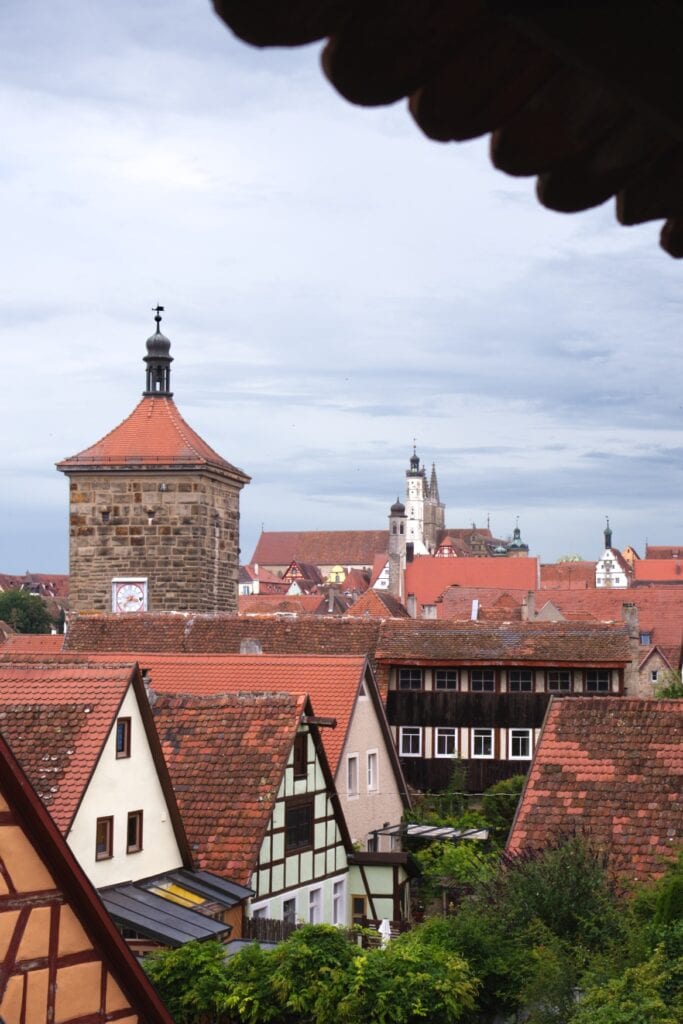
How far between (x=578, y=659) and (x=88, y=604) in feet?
38.1

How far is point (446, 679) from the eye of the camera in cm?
3322

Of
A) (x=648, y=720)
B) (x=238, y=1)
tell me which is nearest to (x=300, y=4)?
(x=238, y=1)

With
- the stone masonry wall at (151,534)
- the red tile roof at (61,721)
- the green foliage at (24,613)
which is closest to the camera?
the red tile roof at (61,721)

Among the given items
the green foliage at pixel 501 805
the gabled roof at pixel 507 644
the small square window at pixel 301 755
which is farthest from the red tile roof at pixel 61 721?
the gabled roof at pixel 507 644

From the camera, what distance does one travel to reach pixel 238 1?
4.86 ft

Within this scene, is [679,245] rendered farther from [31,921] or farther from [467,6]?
[31,921]

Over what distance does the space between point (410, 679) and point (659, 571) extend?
10647 centimetres

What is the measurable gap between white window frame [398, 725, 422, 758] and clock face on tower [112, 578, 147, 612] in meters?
6.78

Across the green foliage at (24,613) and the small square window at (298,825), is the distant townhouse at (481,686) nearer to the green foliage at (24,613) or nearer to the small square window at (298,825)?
the small square window at (298,825)

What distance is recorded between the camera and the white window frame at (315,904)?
21.0 metres

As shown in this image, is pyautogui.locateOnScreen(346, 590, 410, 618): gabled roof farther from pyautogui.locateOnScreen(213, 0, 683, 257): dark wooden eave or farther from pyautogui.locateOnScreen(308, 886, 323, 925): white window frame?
pyautogui.locateOnScreen(213, 0, 683, 257): dark wooden eave

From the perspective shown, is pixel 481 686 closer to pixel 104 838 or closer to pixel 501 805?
pixel 501 805

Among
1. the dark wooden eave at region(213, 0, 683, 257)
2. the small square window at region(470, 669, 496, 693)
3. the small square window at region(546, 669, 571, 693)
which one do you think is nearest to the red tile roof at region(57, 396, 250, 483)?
the small square window at region(470, 669, 496, 693)

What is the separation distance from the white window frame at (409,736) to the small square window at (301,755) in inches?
466
